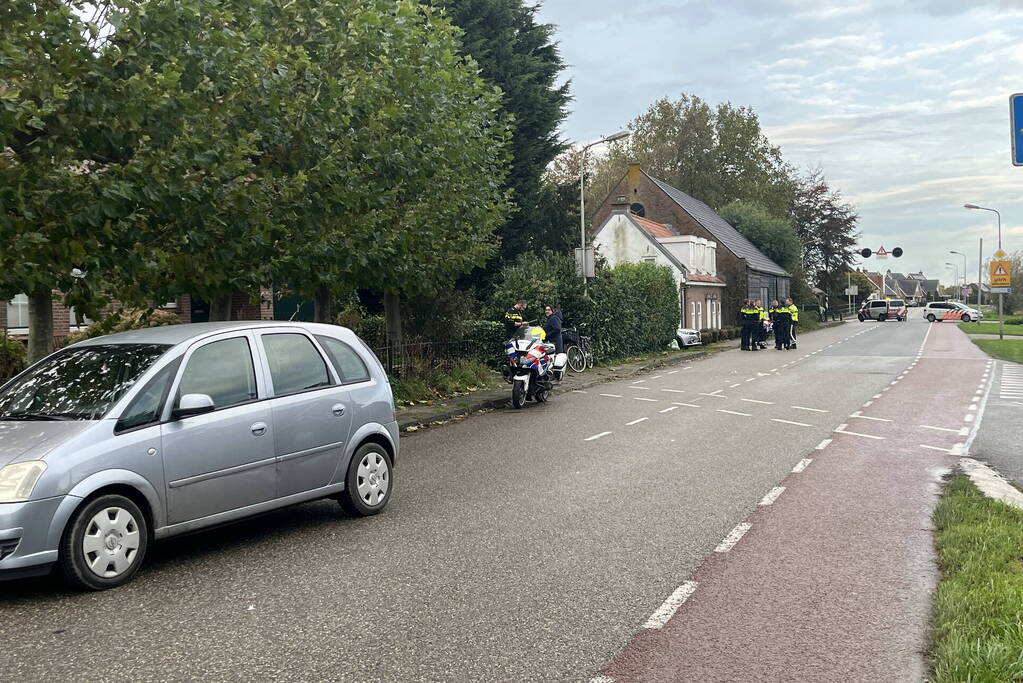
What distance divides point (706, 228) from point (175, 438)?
167 ft

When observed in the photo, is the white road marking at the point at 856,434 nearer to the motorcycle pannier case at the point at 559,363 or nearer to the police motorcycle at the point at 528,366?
the police motorcycle at the point at 528,366

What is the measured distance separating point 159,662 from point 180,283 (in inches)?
264

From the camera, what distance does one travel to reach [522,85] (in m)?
23.9

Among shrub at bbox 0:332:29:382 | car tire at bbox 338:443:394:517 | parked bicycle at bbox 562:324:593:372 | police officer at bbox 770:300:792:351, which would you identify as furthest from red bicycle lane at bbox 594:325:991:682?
police officer at bbox 770:300:792:351

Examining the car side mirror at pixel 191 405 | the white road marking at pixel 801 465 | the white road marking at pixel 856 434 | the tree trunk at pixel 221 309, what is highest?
the tree trunk at pixel 221 309

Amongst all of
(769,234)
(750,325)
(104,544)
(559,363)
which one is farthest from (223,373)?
(769,234)

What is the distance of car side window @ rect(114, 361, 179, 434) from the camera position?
6.14 m

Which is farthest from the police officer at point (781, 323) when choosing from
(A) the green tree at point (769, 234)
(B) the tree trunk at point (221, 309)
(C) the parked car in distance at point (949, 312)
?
(C) the parked car in distance at point (949, 312)

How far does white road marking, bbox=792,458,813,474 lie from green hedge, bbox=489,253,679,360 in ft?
42.7

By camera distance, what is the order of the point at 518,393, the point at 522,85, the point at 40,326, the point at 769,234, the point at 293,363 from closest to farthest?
the point at 293,363 < the point at 40,326 < the point at 518,393 < the point at 522,85 < the point at 769,234

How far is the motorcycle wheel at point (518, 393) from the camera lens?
662 inches

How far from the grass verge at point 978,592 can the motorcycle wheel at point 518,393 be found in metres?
9.47

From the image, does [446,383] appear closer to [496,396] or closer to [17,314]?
[496,396]

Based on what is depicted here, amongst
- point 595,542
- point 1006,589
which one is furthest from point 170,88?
point 1006,589
